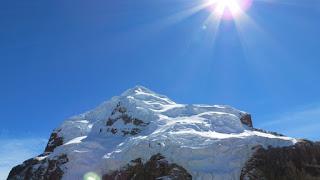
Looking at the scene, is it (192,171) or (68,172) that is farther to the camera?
(68,172)

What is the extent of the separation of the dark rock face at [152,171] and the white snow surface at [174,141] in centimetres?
182

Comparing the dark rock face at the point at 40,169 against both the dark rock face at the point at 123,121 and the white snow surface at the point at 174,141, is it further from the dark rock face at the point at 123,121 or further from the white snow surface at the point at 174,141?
the dark rock face at the point at 123,121

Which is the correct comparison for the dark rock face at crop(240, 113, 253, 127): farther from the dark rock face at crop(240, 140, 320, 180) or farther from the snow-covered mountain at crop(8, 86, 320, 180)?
the dark rock face at crop(240, 140, 320, 180)

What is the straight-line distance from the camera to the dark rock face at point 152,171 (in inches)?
5217

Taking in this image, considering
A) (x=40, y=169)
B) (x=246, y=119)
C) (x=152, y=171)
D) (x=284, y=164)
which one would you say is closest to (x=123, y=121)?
(x=40, y=169)

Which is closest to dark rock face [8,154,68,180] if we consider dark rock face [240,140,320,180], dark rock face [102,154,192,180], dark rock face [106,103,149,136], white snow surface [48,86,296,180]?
white snow surface [48,86,296,180]

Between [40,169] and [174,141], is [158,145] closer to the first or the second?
[174,141]

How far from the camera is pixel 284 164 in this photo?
127938 millimetres

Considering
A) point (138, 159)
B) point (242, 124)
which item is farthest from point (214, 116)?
point (138, 159)

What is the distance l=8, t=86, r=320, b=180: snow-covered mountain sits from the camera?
134m

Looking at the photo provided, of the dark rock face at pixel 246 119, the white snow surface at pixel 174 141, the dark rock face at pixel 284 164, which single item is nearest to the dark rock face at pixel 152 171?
the white snow surface at pixel 174 141

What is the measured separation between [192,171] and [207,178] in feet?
19.1

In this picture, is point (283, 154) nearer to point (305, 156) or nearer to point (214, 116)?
point (305, 156)

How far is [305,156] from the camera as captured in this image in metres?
132
